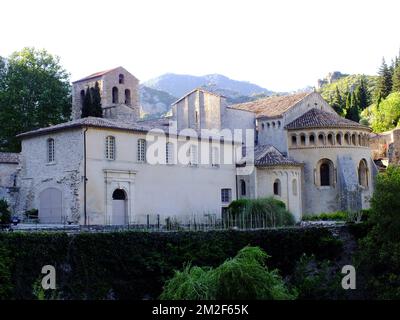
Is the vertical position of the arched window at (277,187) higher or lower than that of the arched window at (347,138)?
lower

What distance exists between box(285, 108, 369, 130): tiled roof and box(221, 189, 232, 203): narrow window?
850 cm

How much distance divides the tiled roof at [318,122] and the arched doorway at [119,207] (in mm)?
18156

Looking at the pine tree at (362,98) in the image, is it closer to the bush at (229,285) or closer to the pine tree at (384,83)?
the pine tree at (384,83)

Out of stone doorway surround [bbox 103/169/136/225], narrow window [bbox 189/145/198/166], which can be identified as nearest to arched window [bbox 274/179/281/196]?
narrow window [bbox 189/145/198/166]

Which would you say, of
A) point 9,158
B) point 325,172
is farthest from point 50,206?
point 325,172

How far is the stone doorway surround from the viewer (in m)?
39.3

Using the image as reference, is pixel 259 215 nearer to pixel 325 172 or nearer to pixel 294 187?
pixel 294 187

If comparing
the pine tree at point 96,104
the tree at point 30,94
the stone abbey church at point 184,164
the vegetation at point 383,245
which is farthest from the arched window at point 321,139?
the tree at point 30,94

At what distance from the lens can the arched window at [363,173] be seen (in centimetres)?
5454

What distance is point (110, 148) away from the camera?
1587 inches

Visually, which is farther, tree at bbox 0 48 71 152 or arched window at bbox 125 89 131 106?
arched window at bbox 125 89 131 106

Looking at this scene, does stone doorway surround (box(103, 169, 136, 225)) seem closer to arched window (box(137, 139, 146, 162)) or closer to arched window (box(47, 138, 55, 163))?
arched window (box(137, 139, 146, 162))

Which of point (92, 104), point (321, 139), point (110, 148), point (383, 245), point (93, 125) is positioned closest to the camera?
point (383, 245)

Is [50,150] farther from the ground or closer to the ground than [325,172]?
farther from the ground
